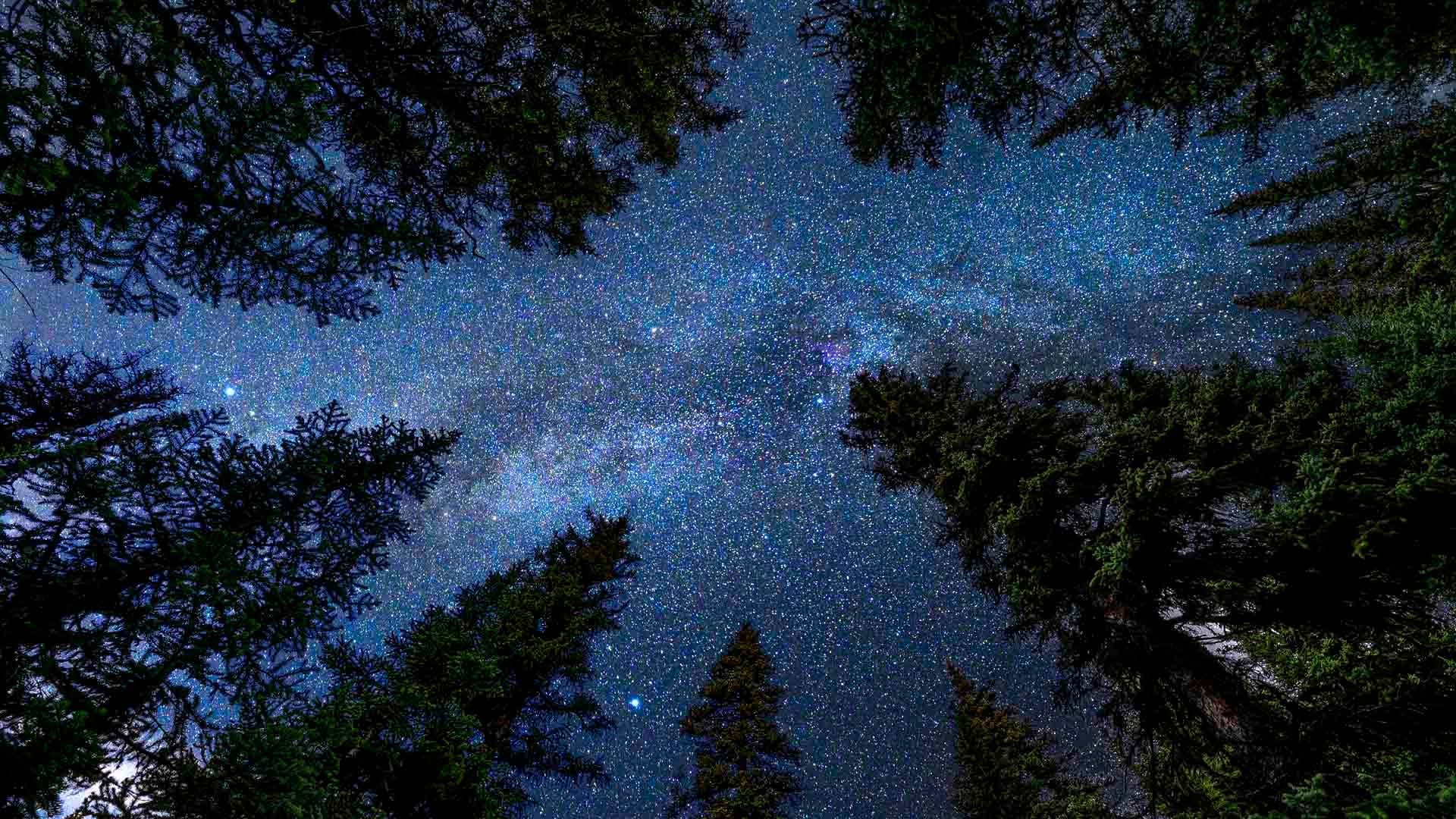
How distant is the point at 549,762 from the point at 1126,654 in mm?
10296

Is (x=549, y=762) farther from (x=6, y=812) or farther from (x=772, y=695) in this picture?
(x=6, y=812)

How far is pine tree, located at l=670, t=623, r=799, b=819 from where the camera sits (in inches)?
499

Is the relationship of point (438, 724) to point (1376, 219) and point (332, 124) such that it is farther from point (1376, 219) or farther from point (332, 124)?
point (1376, 219)

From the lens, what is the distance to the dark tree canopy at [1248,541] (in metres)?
4.36

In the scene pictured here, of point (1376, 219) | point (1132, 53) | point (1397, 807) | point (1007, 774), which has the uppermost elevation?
point (1376, 219)

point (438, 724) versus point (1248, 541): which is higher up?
point (1248, 541)

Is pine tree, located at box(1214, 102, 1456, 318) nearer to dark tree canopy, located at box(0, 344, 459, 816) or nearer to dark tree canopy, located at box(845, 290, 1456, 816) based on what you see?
dark tree canopy, located at box(845, 290, 1456, 816)

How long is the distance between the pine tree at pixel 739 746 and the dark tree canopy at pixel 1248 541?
9013 millimetres

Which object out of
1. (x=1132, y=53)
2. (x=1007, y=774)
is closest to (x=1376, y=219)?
(x=1132, y=53)

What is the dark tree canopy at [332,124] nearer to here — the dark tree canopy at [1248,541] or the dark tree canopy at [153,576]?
the dark tree canopy at [153,576]

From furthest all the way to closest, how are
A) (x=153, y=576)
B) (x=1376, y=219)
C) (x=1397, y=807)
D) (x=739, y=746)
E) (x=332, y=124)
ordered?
1. (x=739, y=746)
2. (x=1376, y=219)
3. (x=332, y=124)
4. (x=153, y=576)
5. (x=1397, y=807)

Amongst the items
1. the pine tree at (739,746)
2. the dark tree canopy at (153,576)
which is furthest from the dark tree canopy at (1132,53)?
the pine tree at (739,746)

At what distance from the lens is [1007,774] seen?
1405 cm

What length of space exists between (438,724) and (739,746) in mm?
10367
